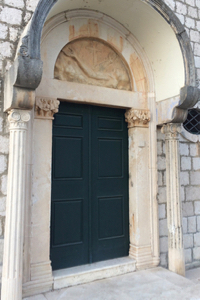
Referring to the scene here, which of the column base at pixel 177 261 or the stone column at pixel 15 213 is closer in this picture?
the stone column at pixel 15 213

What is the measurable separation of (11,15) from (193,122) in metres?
3.49

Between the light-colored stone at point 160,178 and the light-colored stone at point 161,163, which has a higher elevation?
the light-colored stone at point 161,163

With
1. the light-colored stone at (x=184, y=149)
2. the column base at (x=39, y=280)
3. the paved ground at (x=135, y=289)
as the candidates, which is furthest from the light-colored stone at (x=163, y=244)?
the column base at (x=39, y=280)

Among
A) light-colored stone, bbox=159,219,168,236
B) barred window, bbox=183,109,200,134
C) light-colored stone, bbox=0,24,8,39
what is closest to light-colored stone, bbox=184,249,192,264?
light-colored stone, bbox=159,219,168,236

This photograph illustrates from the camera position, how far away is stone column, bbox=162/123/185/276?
3.82 m

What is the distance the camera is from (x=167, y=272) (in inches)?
147

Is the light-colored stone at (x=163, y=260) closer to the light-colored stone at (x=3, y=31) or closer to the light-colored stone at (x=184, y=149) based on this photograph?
the light-colored stone at (x=184, y=149)

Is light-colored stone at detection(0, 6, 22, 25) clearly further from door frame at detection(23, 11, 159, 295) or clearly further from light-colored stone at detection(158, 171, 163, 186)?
light-colored stone at detection(158, 171, 163, 186)

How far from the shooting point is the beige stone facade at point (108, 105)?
Answer: 8.93 feet

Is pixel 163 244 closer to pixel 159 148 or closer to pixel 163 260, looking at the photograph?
pixel 163 260

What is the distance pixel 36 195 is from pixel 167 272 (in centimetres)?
226

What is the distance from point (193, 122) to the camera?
4727mm

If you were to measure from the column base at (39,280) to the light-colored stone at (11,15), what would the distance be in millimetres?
2972

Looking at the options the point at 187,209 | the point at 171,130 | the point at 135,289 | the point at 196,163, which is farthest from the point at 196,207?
the point at 135,289
